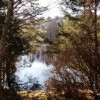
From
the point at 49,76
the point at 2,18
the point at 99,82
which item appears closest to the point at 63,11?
the point at 2,18

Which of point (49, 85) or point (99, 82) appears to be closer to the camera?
point (99, 82)

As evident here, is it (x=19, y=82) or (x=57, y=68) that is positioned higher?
(x=57, y=68)

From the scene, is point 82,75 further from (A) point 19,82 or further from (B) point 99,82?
(A) point 19,82

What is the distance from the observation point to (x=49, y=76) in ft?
41.5

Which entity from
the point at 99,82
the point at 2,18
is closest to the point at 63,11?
the point at 2,18

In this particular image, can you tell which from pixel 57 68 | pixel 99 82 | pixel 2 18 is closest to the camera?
pixel 99 82

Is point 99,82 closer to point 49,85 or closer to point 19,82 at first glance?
point 49,85

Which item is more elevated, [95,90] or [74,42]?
[74,42]

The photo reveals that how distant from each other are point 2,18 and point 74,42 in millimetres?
4466

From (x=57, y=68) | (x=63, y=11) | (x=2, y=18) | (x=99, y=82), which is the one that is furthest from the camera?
(x=63, y=11)

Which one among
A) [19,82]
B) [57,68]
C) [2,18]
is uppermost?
[2,18]

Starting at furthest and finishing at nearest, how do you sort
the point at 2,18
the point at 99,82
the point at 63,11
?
1. the point at 63,11
2. the point at 2,18
3. the point at 99,82

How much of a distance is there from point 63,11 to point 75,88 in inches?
482

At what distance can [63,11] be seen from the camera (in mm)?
23203
